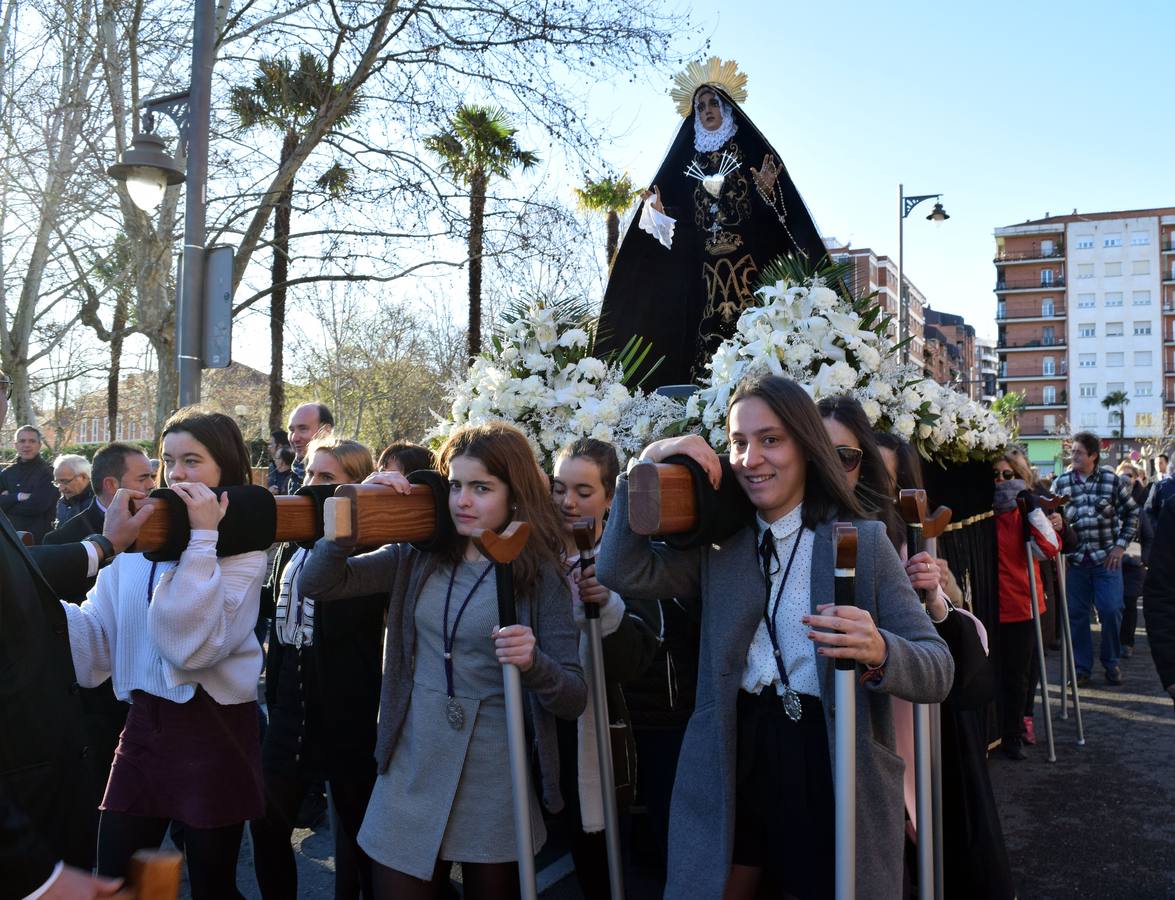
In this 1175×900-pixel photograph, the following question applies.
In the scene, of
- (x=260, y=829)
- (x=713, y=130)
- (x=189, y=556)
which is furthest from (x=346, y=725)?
(x=713, y=130)

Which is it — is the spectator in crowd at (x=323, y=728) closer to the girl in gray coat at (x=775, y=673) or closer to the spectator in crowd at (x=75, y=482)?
the girl in gray coat at (x=775, y=673)

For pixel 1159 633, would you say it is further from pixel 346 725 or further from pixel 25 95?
pixel 25 95

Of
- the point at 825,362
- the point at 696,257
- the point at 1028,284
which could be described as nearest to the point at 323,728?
the point at 825,362

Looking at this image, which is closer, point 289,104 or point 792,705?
point 792,705

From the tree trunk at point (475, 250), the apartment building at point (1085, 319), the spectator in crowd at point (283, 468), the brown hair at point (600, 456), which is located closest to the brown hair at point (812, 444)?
the brown hair at point (600, 456)

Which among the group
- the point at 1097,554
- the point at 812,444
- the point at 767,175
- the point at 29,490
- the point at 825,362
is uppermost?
the point at 767,175

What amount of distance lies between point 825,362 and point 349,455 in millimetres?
2253

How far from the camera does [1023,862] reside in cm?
525

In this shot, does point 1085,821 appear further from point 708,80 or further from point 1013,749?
point 708,80

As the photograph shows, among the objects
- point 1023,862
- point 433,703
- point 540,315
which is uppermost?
point 540,315

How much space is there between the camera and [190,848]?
3354 millimetres

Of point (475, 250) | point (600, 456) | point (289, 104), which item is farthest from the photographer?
point (475, 250)

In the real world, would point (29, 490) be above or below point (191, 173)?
below

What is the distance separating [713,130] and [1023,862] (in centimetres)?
470
